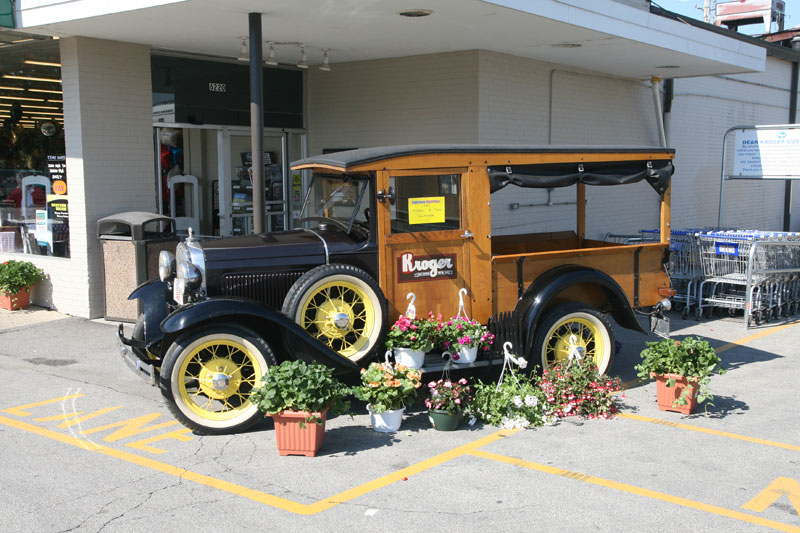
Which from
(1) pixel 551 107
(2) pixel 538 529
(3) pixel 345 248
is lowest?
(2) pixel 538 529

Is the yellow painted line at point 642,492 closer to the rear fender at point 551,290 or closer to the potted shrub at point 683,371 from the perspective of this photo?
the rear fender at point 551,290

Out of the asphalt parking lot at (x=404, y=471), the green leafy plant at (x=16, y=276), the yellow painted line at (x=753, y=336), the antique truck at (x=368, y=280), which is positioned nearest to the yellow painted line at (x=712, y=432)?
the asphalt parking lot at (x=404, y=471)

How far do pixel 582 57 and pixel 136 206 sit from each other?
708cm

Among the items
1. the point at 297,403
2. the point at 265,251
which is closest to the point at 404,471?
the point at 297,403

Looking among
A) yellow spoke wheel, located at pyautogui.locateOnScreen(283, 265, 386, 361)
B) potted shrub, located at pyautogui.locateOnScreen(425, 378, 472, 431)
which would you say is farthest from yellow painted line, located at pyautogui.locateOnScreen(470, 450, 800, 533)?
yellow spoke wheel, located at pyautogui.locateOnScreen(283, 265, 386, 361)

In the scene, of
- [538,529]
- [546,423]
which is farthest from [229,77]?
[538,529]

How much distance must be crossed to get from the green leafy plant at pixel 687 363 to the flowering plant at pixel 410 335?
1.94 metres

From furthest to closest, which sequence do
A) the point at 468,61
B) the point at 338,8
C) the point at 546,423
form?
the point at 468,61, the point at 338,8, the point at 546,423

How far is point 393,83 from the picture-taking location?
1203 cm

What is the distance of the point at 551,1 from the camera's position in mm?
8898

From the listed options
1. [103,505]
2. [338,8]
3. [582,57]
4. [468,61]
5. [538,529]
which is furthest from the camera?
[582,57]

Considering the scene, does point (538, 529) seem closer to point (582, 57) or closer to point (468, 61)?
point (468, 61)

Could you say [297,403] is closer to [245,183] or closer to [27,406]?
[27,406]

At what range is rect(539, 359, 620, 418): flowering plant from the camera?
6.29 metres
